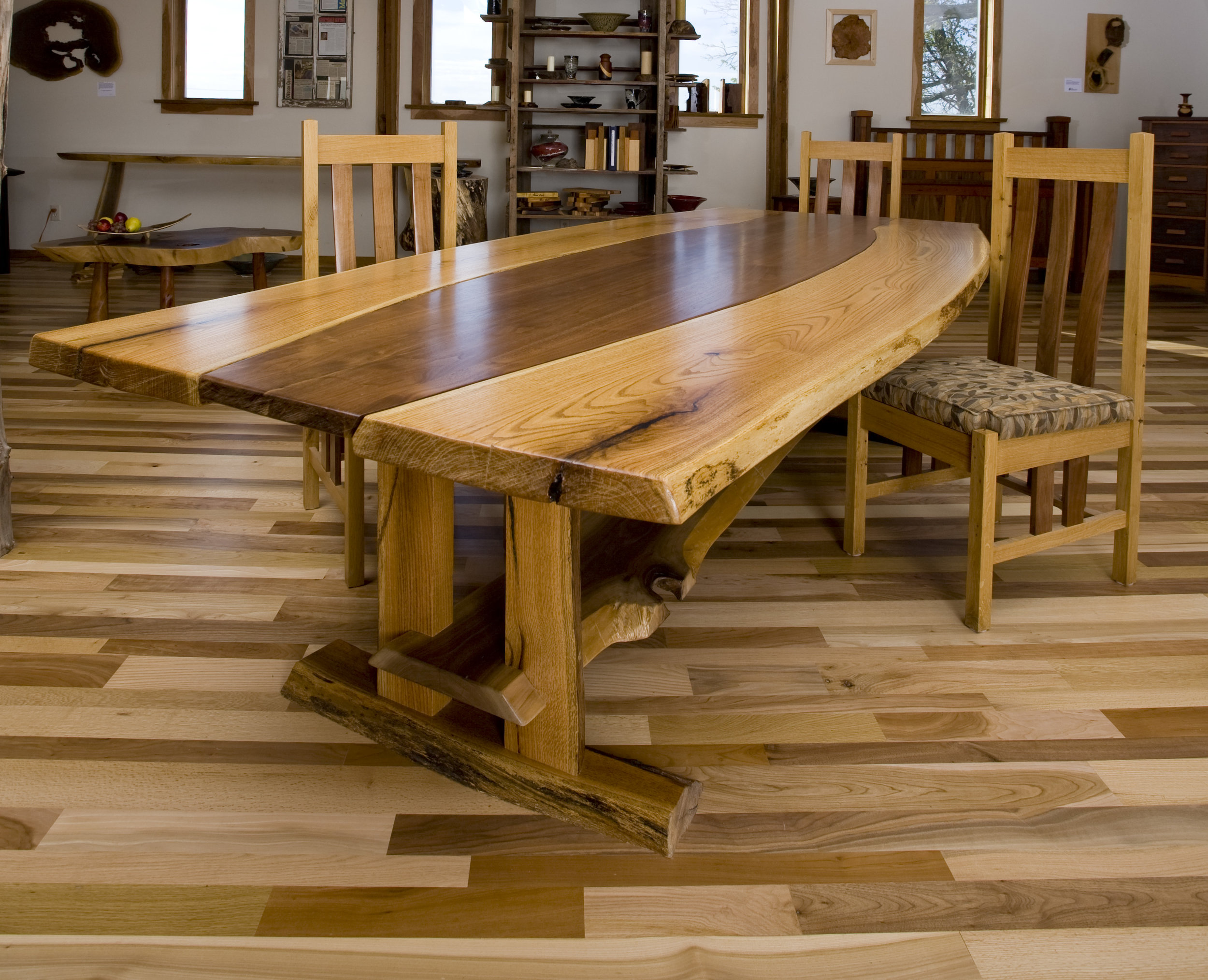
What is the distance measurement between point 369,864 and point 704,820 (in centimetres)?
44

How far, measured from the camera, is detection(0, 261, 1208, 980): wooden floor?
4.06ft

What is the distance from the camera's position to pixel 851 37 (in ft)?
24.7

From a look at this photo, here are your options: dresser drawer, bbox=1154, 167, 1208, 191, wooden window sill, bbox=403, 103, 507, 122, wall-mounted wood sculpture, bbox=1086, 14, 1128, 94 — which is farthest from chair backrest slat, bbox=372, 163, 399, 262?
wall-mounted wood sculpture, bbox=1086, 14, 1128, 94

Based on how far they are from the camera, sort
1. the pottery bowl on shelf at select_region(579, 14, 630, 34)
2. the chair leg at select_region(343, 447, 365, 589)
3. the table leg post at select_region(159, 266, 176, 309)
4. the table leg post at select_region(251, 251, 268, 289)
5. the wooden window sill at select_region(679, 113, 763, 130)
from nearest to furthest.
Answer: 1. the chair leg at select_region(343, 447, 365, 589)
2. the table leg post at select_region(159, 266, 176, 309)
3. the table leg post at select_region(251, 251, 268, 289)
4. the pottery bowl on shelf at select_region(579, 14, 630, 34)
5. the wooden window sill at select_region(679, 113, 763, 130)

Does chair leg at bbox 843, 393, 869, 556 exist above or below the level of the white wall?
below

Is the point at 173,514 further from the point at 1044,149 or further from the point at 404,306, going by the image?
the point at 1044,149

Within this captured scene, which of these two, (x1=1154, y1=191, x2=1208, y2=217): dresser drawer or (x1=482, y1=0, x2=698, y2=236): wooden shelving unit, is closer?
(x1=482, y1=0, x2=698, y2=236): wooden shelving unit

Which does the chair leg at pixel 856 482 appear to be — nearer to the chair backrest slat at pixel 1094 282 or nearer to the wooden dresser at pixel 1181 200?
the chair backrest slat at pixel 1094 282

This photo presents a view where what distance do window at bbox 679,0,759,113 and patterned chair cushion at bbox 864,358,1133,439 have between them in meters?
5.84

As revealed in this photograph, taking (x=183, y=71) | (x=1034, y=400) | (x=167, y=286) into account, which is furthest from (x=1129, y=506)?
(x=183, y=71)

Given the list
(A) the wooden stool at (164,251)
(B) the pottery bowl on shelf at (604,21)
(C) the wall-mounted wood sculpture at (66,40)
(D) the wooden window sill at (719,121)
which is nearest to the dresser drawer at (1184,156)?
(D) the wooden window sill at (719,121)

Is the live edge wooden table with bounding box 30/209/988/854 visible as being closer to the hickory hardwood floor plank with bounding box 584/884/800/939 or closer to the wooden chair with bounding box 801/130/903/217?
the hickory hardwood floor plank with bounding box 584/884/800/939

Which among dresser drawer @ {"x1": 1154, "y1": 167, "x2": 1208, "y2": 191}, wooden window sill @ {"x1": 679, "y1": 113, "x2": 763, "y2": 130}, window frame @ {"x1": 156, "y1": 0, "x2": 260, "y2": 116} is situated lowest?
dresser drawer @ {"x1": 1154, "y1": 167, "x2": 1208, "y2": 191}

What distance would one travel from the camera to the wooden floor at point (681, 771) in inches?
48.7
